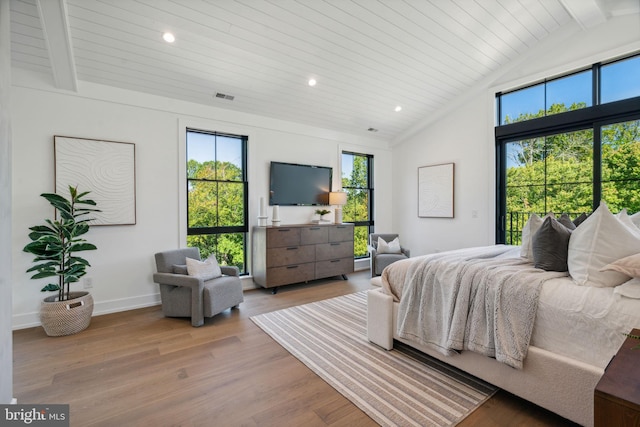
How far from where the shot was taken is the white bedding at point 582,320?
4.66 ft

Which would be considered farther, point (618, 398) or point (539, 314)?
point (539, 314)

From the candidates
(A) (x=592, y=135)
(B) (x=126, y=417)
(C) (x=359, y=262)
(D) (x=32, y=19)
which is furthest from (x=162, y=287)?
(A) (x=592, y=135)

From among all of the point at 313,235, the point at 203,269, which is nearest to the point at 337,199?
the point at 313,235

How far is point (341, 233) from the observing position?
15.8ft

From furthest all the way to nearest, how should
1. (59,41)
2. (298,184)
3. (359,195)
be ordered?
(359,195) < (298,184) < (59,41)

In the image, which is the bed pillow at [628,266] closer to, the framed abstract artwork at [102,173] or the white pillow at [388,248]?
the white pillow at [388,248]

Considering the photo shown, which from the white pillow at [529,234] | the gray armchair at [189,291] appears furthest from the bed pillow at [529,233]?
the gray armchair at [189,291]

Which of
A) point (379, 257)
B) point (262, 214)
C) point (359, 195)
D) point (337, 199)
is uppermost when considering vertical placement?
point (359, 195)

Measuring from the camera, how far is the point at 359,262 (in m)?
5.63

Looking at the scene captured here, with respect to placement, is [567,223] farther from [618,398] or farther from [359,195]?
[359,195]

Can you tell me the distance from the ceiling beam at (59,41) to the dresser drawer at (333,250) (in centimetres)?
352

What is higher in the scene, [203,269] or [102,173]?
[102,173]

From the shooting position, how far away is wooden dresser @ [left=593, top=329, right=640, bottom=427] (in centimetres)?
85

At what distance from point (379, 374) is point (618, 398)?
1.45 m
